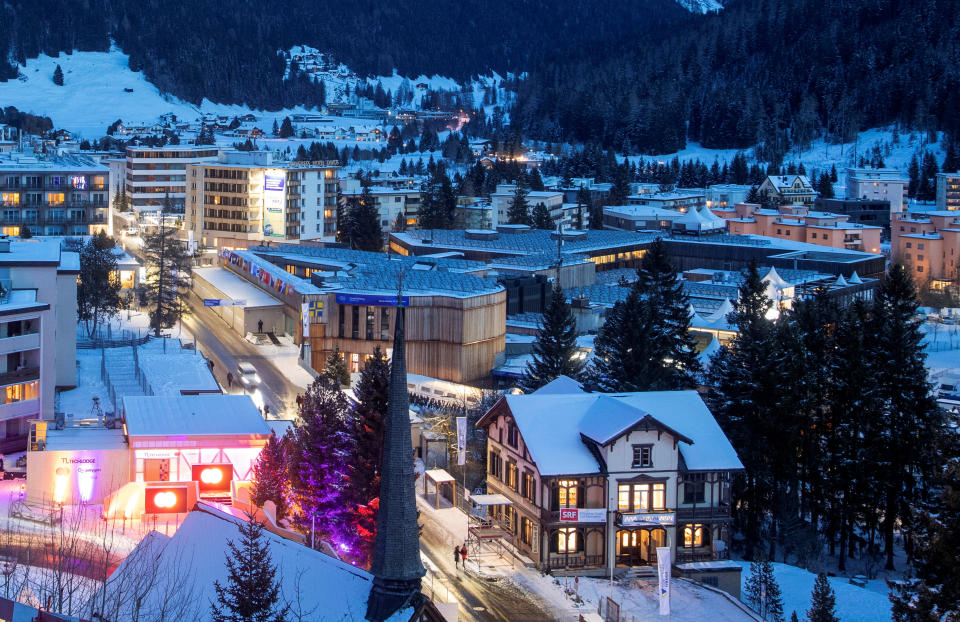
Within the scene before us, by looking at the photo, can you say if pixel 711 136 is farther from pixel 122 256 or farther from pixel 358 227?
pixel 122 256

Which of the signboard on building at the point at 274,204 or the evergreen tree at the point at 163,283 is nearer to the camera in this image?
the evergreen tree at the point at 163,283

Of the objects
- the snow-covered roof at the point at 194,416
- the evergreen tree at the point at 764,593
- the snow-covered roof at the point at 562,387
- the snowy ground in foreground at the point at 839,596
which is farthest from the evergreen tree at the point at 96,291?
the evergreen tree at the point at 764,593

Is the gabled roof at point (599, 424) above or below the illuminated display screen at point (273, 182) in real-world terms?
below

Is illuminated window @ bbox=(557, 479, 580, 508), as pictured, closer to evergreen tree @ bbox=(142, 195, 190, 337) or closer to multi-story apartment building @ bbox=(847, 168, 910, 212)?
evergreen tree @ bbox=(142, 195, 190, 337)

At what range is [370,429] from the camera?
31.7 meters

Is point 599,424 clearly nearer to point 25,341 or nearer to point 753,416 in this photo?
point 753,416

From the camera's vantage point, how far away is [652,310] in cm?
4853

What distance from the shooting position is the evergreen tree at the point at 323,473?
3122 cm

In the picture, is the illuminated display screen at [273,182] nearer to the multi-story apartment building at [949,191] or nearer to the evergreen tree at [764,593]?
the evergreen tree at [764,593]

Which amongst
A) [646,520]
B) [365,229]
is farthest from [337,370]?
[365,229]

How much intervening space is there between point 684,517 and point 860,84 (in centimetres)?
15276

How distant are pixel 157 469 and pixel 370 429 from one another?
6.26 m

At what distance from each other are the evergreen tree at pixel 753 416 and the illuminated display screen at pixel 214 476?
595 inches

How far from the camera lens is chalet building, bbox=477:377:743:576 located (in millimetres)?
32500
